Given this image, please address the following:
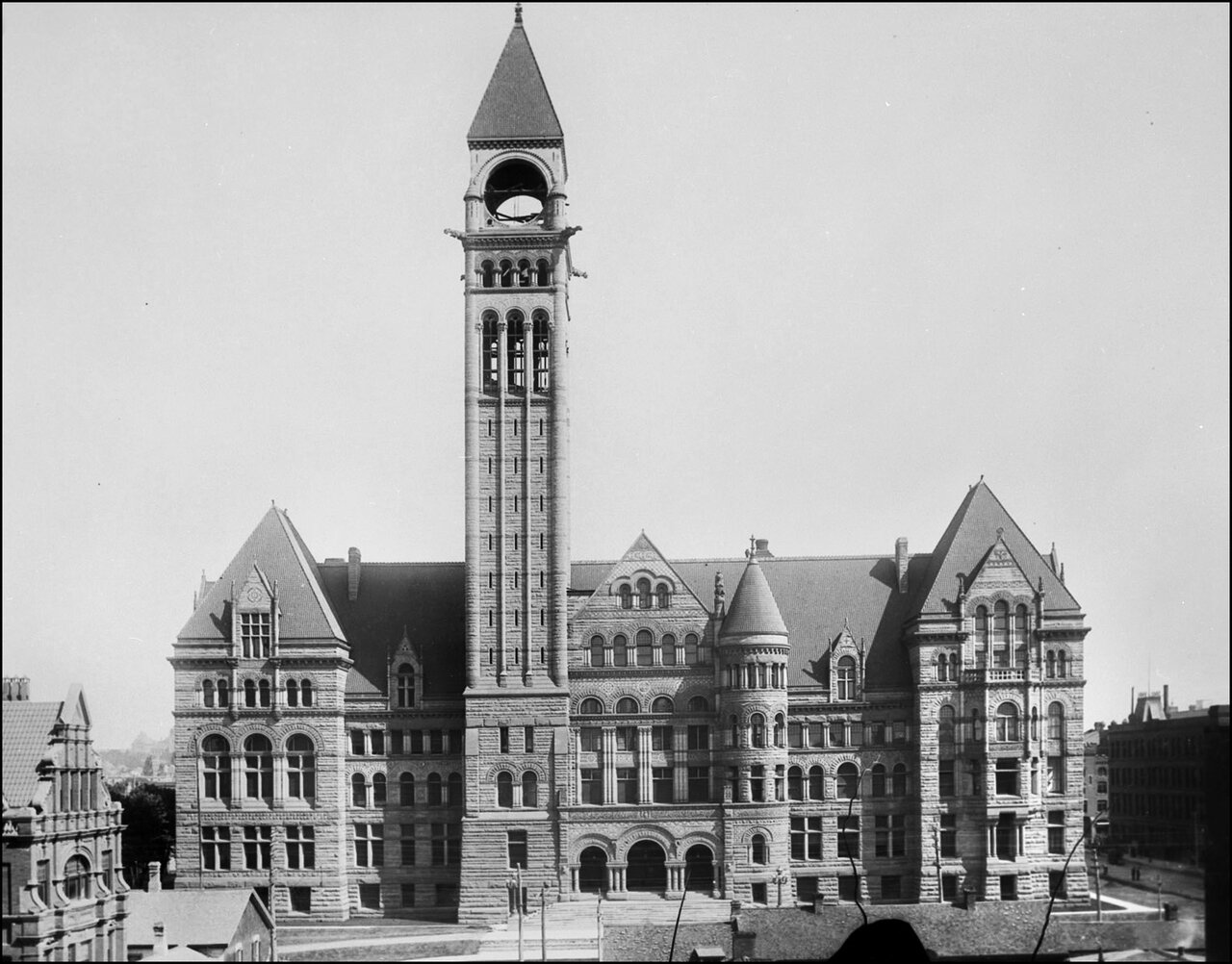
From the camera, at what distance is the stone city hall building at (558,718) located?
50.7 meters

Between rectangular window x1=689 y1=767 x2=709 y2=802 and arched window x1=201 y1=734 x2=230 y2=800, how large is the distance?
18.1 meters

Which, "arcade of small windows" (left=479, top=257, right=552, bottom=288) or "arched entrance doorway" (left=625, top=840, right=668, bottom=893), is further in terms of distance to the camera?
"arcade of small windows" (left=479, top=257, right=552, bottom=288)

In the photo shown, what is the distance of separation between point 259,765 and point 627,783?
47.2 ft

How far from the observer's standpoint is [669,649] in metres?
52.0

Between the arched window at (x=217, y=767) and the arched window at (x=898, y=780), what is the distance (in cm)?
2635

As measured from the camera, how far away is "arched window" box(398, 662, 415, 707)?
52.5 metres

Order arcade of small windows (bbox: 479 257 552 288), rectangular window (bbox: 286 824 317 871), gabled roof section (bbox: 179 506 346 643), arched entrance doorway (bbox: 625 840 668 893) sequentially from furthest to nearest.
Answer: arcade of small windows (bbox: 479 257 552 288) < gabled roof section (bbox: 179 506 346 643) < arched entrance doorway (bbox: 625 840 668 893) < rectangular window (bbox: 286 824 317 871)

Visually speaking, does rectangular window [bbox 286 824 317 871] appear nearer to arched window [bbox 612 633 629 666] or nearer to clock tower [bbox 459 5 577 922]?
clock tower [bbox 459 5 577 922]

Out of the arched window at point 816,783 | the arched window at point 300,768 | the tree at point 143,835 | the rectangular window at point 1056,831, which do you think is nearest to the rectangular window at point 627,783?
the arched window at point 816,783

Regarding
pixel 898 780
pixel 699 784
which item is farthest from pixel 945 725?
pixel 699 784

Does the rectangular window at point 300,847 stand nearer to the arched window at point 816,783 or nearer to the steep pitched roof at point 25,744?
the steep pitched roof at point 25,744

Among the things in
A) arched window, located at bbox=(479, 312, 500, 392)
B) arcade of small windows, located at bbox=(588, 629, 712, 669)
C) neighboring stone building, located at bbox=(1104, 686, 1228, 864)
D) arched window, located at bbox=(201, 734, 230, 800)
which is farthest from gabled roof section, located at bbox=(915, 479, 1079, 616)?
arched window, located at bbox=(201, 734, 230, 800)

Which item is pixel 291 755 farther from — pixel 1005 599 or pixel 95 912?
pixel 1005 599

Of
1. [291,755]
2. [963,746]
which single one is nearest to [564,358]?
[291,755]
